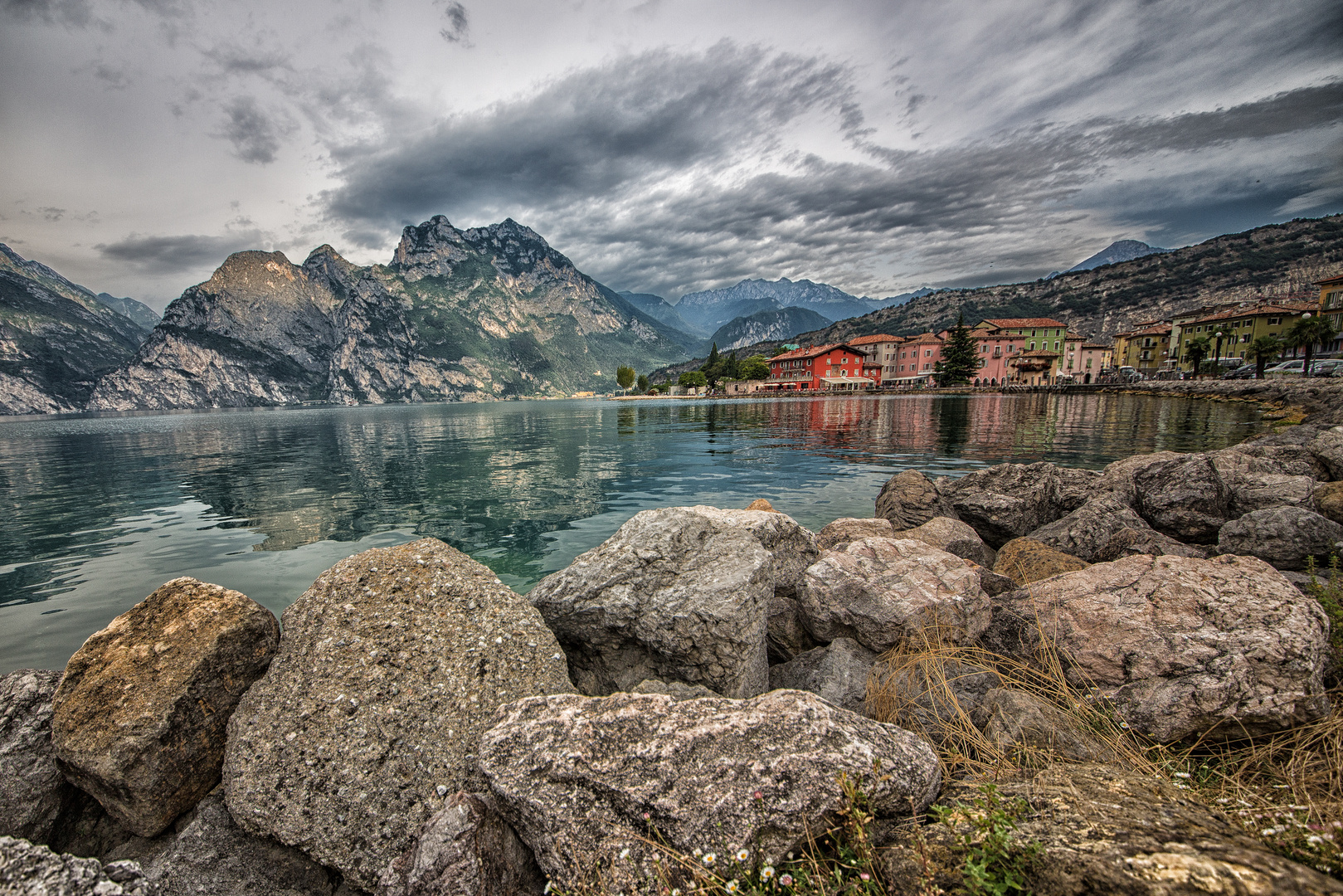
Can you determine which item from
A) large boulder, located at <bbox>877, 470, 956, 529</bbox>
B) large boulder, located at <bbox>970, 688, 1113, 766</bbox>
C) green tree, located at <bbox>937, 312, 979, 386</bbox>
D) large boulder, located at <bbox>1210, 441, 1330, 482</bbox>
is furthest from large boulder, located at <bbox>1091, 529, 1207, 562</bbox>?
green tree, located at <bbox>937, 312, 979, 386</bbox>

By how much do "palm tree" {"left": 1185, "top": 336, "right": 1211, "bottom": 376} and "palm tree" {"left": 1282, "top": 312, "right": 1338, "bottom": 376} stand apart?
12.3m

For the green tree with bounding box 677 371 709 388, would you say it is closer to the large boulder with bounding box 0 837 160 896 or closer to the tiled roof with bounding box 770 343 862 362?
the tiled roof with bounding box 770 343 862 362

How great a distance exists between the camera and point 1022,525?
30.7 feet

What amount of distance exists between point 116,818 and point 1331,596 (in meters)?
9.96

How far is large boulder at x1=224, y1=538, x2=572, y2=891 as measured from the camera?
3258mm

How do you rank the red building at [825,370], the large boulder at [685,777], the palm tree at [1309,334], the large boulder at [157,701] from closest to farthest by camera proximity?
the large boulder at [685,777], the large boulder at [157,701], the palm tree at [1309,334], the red building at [825,370]

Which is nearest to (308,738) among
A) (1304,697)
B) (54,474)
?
(1304,697)

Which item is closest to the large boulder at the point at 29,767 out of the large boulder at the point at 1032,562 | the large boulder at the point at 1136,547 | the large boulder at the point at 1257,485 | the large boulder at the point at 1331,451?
the large boulder at the point at 1032,562

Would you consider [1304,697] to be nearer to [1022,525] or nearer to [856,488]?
[1022,525]

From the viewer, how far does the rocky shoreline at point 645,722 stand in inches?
98.7

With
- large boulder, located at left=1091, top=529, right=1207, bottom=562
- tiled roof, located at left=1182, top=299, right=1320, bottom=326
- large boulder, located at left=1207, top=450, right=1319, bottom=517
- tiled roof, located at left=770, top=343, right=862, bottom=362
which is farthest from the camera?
tiled roof, located at left=770, top=343, right=862, bottom=362

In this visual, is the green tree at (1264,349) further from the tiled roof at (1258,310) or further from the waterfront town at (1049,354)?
the tiled roof at (1258,310)

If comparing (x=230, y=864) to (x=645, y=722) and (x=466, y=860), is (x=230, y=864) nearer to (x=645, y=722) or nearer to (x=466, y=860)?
(x=466, y=860)

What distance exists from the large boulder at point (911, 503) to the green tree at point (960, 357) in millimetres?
103399
